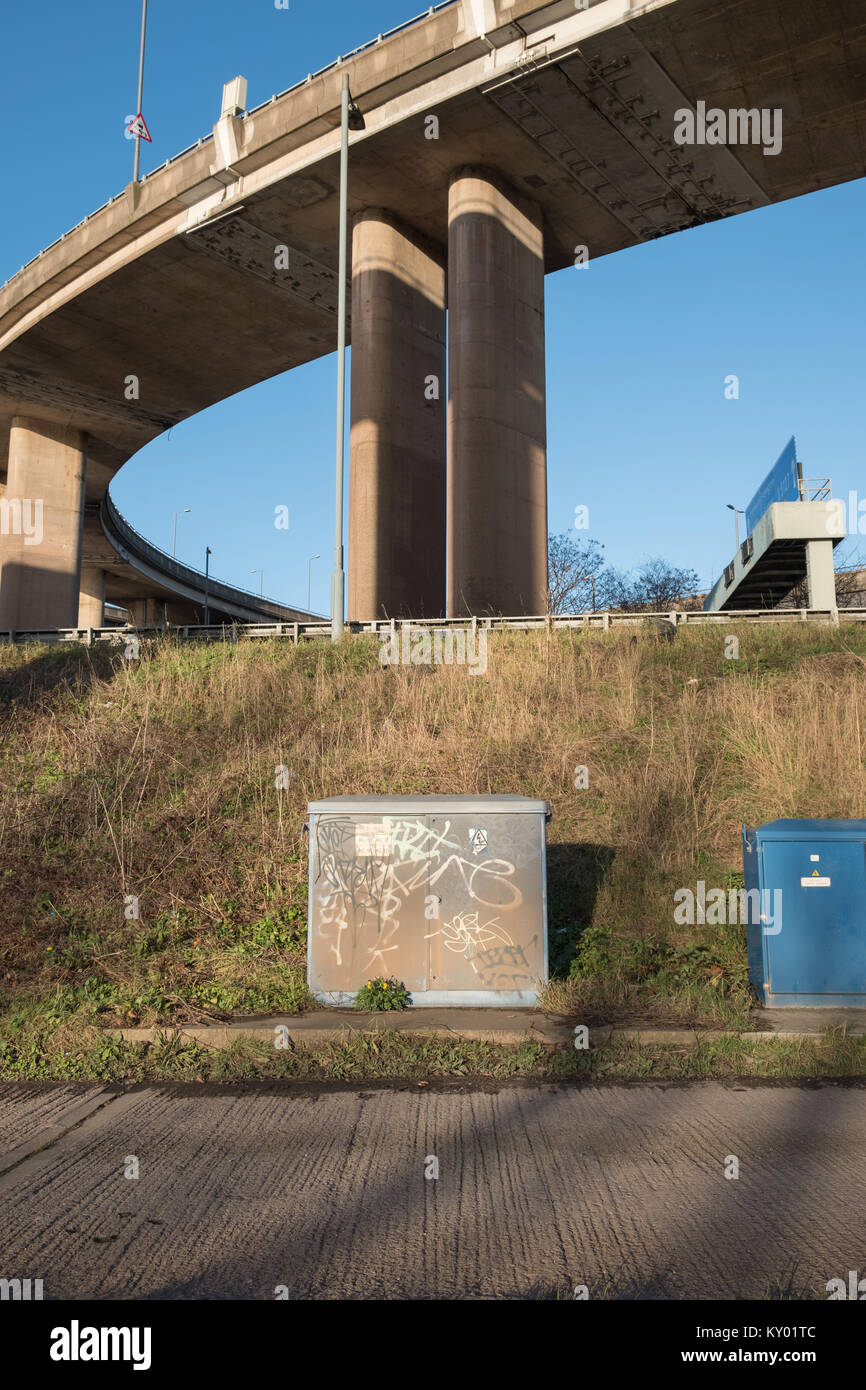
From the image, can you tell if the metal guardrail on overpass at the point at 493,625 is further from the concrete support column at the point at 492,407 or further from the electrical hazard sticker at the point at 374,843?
the electrical hazard sticker at the point at 374,843

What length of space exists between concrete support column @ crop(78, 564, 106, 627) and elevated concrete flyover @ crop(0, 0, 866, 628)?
33.2 m

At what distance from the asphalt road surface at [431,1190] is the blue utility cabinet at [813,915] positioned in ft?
4.24

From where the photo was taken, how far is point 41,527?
42.7 meters

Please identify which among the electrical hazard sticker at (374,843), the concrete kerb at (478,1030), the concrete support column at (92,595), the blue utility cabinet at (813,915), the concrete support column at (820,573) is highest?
the concrete support column at (92,595)

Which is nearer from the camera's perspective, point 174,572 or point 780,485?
point 780,485

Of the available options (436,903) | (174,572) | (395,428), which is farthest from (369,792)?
(174,572)

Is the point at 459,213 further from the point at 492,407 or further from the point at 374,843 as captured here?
the point at 374,843

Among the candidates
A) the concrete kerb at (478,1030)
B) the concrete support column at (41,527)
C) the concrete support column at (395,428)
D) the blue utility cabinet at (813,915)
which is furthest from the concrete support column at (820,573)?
the concrete support column at (41,527)

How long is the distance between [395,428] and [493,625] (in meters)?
14.1

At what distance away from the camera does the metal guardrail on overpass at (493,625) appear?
17.3m

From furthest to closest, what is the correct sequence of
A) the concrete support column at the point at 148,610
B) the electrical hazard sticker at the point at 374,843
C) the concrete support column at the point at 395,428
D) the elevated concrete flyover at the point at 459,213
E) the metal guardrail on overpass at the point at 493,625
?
the concrete support column at the point at 148,610, the concrete support column at the point at 395,428, the elevated concrete flyover at the point at 459,213, the metal guardrail on overpass at the point at 493,625, the electrical hazard sticker at the point at 374,843

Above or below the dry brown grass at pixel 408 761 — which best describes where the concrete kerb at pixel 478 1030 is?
below

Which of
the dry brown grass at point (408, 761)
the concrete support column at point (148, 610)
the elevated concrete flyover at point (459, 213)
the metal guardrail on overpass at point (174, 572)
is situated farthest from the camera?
the concrete support column at point (148, 610)
